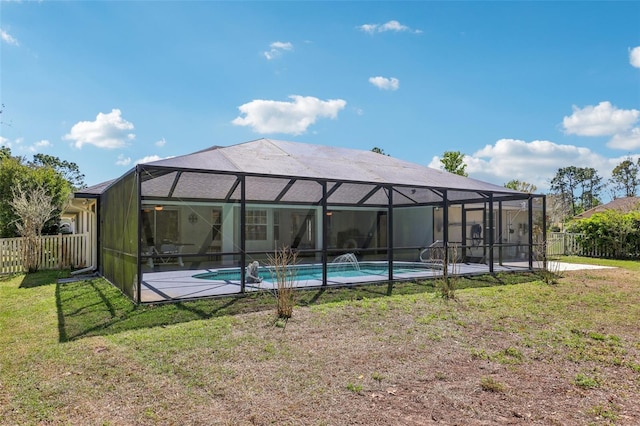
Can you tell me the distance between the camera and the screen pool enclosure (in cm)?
805

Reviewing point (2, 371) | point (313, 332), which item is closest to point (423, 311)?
point (313, 332)

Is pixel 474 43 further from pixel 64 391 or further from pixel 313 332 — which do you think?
pixel 64 391

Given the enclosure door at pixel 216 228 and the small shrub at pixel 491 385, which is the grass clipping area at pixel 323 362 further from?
the enclosure door at pixel 216 228

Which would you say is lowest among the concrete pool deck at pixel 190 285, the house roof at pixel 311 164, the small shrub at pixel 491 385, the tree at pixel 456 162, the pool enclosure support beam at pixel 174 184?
the small shrub at pixel 491 385

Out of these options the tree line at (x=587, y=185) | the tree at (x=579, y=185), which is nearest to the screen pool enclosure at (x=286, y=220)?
the tree line at (x=587, y=185)

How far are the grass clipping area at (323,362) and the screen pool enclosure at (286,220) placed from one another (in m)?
1.39

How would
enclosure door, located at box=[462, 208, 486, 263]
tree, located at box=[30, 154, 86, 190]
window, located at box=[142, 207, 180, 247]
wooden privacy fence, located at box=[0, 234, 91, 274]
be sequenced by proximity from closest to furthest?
wooden privacy fence, located at box=[0, 234, 91, 274]
window, located at box=[142, 207, 180, 247]
enclosure door, located at box=[462, 208, 486, 263]
tree, located at box=[30, 154, 86, 190]

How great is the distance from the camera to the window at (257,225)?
15.6 m

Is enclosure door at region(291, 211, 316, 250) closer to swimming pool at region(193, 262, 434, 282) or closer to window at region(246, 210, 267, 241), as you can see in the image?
window at region(246, 210, 267, 241)

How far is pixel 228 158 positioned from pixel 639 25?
12.5 metres

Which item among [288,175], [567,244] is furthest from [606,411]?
[567,244]

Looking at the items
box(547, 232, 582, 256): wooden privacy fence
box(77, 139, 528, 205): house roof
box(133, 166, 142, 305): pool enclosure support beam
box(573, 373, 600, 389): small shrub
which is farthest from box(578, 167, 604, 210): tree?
box(133, 166, 142, 305): pool enclosure support beam

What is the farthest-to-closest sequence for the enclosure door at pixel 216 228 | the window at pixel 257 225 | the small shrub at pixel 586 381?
the window at pixel 257 225, the enclosure door at pixel 216 228, the small shrub at pixel 586 381

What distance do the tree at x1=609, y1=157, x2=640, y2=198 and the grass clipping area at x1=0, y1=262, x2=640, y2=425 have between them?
49.3 meters
